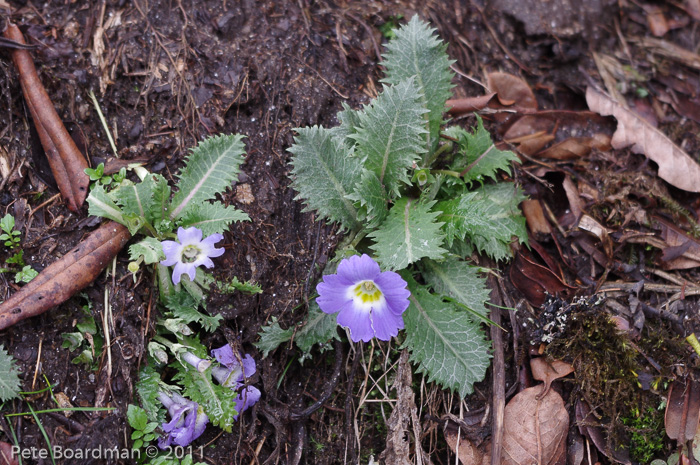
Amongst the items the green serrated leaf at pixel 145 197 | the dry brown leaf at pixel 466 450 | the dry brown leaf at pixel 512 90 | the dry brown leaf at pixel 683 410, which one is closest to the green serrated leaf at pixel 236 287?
the green serrated leaf at pixel 145 197

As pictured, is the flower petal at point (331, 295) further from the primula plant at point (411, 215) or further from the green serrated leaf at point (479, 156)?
the green serrated leaf at point (479, 156)

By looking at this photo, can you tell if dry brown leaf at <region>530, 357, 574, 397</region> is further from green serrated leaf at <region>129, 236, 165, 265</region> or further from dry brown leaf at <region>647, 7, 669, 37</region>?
dry brown leaf at <region>647, 7, 669, 37</region>

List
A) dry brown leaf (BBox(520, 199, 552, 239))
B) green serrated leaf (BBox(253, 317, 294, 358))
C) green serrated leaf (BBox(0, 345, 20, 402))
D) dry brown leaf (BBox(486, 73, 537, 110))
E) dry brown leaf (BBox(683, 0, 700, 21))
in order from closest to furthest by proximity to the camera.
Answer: green serrated leaf (BBox(0, 345, 20, 402)), green serrated leaf (BBox(253, 317, 294, 358)), dry brown leaf (BBox(520, 199, 552, 239)), dry brown leaf (BBox(486, 73, 537, 110)), dry brown leaf (BBox(683, 0, 700, 21))

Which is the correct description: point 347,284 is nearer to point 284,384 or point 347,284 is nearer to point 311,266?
point 311,266

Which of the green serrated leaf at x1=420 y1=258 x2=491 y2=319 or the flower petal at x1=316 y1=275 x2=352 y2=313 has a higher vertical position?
the flower petal at x1=316 y1=275 x2=352 y2=313

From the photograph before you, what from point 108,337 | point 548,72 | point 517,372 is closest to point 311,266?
point 108,337


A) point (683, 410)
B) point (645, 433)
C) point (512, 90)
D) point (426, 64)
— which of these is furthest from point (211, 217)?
point (683, 410)

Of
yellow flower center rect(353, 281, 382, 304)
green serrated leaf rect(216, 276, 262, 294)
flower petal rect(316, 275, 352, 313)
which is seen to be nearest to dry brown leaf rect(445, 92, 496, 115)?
yellow flower center rect(353, 281, 382, 304)

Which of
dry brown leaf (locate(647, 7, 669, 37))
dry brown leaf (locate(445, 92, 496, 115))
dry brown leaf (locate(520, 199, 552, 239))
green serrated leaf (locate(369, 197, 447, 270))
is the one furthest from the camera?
dry brown leaf (locate(647, 7, 669, 37))
